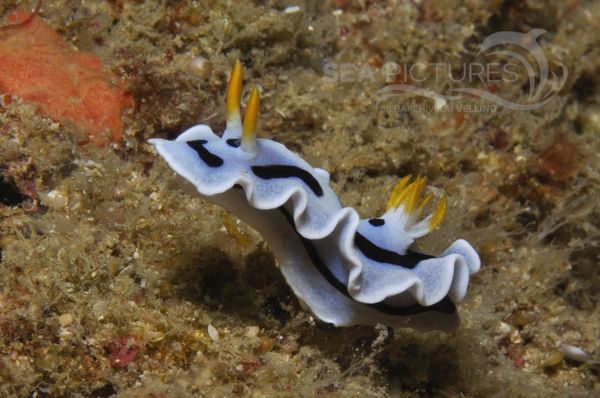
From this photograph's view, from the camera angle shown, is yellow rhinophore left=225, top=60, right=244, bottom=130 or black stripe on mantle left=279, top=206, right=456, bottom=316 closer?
yellow rhinophore left=225, top=60, right=244, bottom=130

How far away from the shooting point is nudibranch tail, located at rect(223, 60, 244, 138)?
8.61 ft

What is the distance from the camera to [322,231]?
104 inches

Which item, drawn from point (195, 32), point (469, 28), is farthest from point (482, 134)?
point (195, 32)

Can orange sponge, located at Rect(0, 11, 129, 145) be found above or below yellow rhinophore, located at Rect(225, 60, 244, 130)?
below

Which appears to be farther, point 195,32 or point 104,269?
point 195,32

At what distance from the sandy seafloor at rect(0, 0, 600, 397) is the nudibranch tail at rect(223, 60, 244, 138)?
2.98ft

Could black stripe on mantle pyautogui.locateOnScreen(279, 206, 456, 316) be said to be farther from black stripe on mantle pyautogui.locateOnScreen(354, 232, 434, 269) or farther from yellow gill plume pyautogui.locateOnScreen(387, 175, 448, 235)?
yellow gill plume pyautogui.locateOnScreen(387, 175, 448, 235)

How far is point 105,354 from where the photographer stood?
297 cm

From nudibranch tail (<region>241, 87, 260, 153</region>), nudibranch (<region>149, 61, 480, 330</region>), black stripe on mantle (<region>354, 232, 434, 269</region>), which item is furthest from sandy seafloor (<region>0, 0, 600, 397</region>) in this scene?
nudibranch tail (<region>241, 87, 260, 153</region>)

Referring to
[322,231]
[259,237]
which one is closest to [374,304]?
[322,231]

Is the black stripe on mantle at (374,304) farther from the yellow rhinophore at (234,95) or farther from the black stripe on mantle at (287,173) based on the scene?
the yellow rhinophore at (234,95)

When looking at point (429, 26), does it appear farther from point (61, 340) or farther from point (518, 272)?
point (61, 340)

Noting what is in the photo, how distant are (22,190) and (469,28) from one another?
4.52 metres

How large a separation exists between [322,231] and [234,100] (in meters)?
0.83
